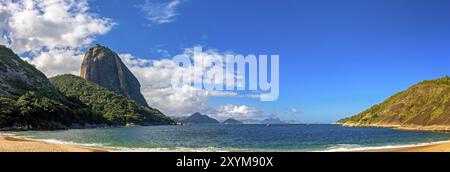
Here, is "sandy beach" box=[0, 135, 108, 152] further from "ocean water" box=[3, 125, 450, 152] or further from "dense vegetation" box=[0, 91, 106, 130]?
"dense vegetation" box=[0, 91, 106, 130]

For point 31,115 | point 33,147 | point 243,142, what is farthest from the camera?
point 31,115

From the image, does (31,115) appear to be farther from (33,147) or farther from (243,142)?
(33,147)

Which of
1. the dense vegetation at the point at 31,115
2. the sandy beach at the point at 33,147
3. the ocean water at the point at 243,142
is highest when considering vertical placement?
the dense vegetation at the point at 31,115

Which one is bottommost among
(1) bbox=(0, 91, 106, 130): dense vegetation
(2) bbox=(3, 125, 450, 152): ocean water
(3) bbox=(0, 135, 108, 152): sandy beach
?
(2) bbox=(3, 125, 450, 152): ocean water

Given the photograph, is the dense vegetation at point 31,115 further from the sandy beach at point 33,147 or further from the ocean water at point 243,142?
the sandy beach at point 33,147

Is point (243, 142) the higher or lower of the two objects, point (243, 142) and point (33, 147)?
the lower

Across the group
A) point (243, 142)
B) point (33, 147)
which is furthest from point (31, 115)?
point (33, 147)

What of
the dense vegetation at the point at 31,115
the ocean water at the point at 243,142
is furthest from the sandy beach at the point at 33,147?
the dense vegetation at the point at 31,115

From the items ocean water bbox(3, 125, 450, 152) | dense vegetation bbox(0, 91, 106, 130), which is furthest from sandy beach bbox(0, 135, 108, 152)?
dense vegetation bbox(0, 91, 106, 130)
